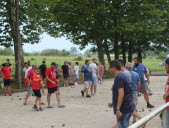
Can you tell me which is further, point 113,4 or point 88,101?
point 113,4

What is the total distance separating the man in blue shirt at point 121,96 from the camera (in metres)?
4.81

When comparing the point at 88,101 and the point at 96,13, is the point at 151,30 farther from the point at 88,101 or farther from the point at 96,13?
the point at 88,101

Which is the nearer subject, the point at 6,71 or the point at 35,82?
the point at 35,82

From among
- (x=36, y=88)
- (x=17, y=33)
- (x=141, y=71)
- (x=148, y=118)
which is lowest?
(x=36, y=88)

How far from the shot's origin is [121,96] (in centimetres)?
480

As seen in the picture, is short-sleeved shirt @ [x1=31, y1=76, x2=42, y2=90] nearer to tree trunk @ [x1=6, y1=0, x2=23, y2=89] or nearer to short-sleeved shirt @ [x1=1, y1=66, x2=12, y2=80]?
short-sleeved shirt @ [x1=1, y1=66, x2=12, y2=80]

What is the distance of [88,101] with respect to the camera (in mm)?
12078

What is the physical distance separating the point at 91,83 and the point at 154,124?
618cm

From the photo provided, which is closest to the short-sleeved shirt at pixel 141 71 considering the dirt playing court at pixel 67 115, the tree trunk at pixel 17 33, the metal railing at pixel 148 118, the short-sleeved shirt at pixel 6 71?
the dirt playing court at pixel 67 115

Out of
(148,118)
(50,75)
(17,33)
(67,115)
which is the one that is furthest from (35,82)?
(148,118)

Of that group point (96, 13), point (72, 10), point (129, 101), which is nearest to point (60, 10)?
point (72, 10)

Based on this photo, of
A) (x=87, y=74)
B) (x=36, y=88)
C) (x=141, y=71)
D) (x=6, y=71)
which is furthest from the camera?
(x=6, y=71)

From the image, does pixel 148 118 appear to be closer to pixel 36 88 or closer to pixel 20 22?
pixel 36 88

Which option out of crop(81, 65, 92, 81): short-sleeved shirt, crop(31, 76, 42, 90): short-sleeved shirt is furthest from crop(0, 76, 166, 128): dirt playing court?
crop(81, 65, 92, 81): short-sleeved shirt
